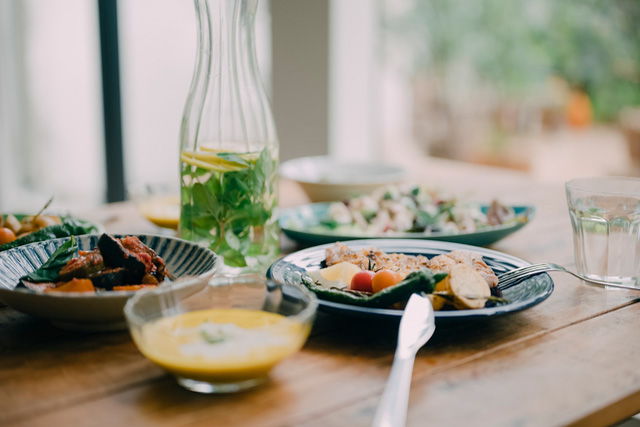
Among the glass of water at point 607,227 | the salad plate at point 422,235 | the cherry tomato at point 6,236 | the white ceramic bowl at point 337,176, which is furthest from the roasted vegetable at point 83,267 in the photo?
the white ceramic bowl at point 337,176

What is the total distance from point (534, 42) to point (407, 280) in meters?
5.45

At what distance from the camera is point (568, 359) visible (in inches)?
34.0

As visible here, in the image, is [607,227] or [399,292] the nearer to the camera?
[399,292]

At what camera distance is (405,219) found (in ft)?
5.02

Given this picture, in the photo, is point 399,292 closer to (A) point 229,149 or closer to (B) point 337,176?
(A) point 229,149

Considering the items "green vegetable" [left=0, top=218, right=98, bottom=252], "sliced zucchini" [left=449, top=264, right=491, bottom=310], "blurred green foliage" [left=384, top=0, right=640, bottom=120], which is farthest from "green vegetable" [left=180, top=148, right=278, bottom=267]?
"blurred green foliage" [left=384, top=0, right=640, bottom=120]

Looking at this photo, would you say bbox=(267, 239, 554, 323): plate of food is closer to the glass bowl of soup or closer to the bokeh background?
the glass bowl of soup

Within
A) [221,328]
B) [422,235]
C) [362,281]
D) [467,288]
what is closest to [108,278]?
[221,328]

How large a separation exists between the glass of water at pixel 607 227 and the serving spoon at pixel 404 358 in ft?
1.45

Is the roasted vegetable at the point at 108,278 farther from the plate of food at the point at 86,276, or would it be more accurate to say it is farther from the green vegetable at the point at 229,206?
the green vegetable at the point at 229,206

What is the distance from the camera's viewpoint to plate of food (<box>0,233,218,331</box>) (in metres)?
0.85

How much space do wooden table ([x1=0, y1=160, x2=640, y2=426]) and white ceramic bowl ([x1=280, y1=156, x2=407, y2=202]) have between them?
0.80 m

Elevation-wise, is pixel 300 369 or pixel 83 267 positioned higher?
pixel 83 267

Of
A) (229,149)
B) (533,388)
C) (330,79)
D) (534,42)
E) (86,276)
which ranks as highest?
(534,42)
